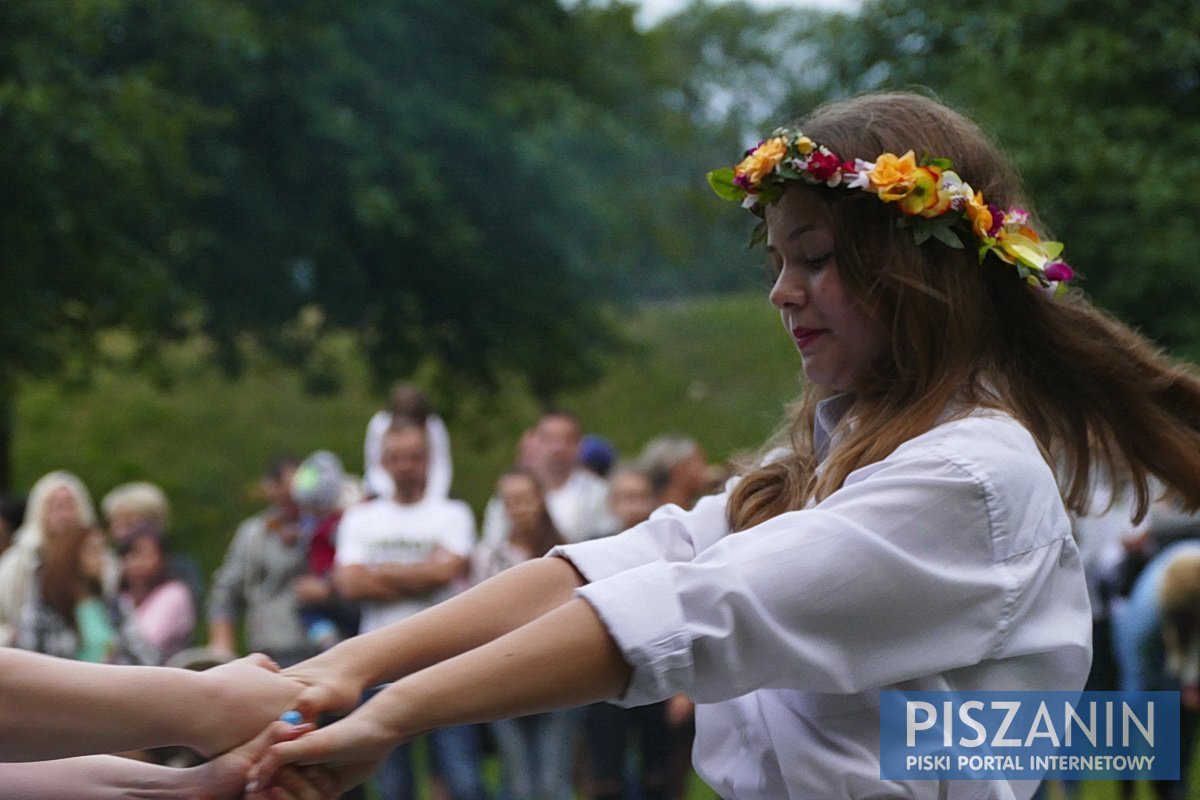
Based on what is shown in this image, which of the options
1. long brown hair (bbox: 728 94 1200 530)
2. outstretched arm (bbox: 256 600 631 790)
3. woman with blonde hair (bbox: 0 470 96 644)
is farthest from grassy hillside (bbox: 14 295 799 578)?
outstretched arm (bbox: 256 600 631 790)

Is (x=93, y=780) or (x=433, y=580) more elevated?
(x=433, y=580)

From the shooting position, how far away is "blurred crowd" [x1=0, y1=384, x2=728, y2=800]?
6.79 meters

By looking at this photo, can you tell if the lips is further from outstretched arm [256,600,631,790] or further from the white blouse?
outstretched arm [256,600,631,790]

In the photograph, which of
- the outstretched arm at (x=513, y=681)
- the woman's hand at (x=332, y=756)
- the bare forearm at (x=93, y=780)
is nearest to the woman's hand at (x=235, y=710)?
the woman's hand at (x=332, y=756)

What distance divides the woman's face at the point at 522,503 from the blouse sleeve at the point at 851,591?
4554 millimetres

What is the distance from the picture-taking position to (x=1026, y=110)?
7.72 metres

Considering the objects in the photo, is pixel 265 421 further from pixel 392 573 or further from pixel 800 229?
pixel 800 229

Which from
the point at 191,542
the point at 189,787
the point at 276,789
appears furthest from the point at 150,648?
the point at 191,542

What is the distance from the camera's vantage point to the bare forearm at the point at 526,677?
2160 mm

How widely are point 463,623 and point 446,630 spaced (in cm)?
3

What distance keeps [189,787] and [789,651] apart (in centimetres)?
135

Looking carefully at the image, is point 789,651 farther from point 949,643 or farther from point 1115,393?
point 1115,393

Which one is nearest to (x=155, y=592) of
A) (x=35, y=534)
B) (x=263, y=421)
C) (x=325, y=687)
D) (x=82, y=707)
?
(x=35, y=534)

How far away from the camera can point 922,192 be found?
2500 millimetres
